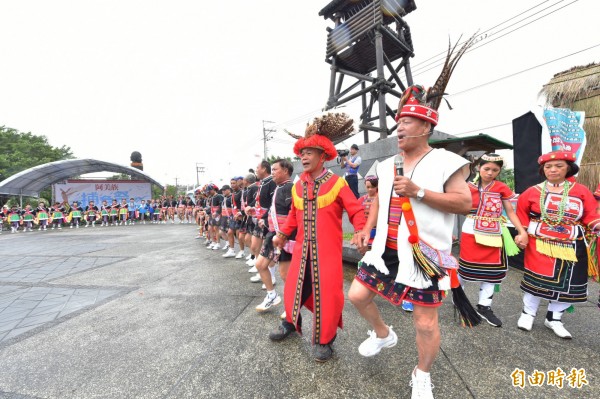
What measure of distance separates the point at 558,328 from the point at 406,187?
250 cm

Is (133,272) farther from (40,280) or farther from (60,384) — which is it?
(60,384)

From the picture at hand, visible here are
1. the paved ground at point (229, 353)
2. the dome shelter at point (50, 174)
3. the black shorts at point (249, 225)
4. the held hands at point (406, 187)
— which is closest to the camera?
the held hands at point (406, 187)

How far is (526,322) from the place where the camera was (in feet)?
8.87

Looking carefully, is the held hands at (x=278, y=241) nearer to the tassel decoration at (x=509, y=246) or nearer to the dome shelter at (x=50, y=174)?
the tassel decoration at (x=509, y=246)

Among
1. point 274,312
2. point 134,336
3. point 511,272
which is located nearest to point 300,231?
point 274,312

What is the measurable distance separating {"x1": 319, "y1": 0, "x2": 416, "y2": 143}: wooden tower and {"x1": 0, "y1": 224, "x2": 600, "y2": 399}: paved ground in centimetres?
726

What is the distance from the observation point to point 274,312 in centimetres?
328

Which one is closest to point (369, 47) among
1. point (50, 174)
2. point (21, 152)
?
point (50, 174)

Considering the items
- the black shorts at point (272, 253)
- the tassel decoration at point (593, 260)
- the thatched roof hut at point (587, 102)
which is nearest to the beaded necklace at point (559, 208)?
the tassel decoration at point (593, 260)

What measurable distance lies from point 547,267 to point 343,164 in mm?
5867

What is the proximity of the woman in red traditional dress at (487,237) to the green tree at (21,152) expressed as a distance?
36.3 metres

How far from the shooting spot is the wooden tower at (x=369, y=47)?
29.5ft

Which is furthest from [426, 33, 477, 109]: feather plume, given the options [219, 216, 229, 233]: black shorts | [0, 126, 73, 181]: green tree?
[0, 126, 73, 181]: green tree

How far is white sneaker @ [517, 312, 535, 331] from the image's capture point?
8.80 ft
